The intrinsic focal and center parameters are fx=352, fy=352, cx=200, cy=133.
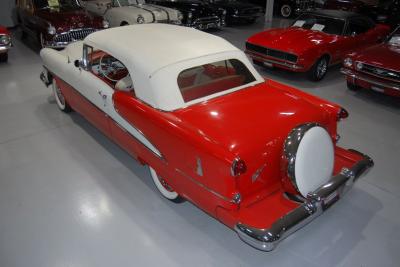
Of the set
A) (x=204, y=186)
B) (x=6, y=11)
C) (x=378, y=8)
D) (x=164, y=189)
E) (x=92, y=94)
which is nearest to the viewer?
(x=204, y=186)

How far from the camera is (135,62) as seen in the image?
3.34 meters

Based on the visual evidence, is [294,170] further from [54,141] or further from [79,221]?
[54,141]

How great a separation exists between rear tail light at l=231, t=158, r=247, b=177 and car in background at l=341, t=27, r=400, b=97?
413 centimetres

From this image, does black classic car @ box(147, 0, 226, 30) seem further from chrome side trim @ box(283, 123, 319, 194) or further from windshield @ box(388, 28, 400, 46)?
chrome side trim @ box(283, 123, 319, 194)

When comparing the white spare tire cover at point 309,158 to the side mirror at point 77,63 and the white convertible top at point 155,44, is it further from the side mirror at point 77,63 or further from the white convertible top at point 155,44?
the side mirror at point 77,63

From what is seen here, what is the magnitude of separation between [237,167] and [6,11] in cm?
1079

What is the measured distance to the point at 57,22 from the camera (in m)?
7.56

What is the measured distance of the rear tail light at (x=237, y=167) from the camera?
2537mm

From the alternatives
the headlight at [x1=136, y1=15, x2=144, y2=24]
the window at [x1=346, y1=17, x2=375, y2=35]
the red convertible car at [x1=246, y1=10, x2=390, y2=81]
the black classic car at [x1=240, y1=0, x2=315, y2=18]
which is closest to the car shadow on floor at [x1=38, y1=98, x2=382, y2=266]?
the red convertible car at [x1=246, y1=10, x2=390, y2=81]

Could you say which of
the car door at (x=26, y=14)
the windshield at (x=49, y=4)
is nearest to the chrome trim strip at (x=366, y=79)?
the windshield at (x=49, y=4)

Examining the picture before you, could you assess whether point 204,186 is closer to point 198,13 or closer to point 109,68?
point 109,68

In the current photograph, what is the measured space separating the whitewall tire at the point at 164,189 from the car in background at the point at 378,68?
4.10 meters

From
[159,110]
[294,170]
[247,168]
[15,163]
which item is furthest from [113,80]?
[294,170]

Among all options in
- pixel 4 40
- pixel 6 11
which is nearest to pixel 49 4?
pixel 4 40
